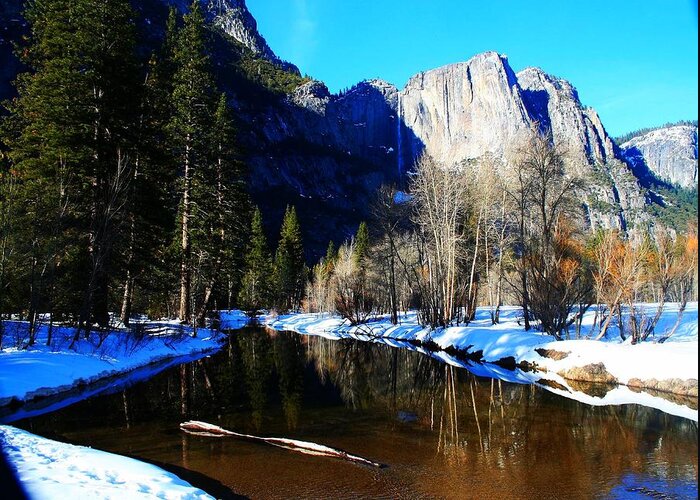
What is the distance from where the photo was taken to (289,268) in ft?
217

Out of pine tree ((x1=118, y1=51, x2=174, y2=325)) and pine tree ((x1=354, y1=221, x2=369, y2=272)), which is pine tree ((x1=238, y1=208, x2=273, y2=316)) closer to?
pine tree ((x1=354, y1=221, x2=369, y2=272))

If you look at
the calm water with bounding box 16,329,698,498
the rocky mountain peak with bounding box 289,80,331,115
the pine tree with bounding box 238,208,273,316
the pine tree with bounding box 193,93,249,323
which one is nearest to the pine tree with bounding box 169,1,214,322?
the pine tree with bounding box 193,93,249,323

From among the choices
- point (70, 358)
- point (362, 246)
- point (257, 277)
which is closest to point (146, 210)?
point (70, 358)

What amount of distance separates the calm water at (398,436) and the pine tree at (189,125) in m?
9.74

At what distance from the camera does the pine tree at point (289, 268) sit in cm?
6469

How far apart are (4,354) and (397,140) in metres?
194

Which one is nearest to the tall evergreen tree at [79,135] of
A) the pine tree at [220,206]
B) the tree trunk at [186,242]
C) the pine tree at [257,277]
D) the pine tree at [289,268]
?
the tree trunk at [186,242]

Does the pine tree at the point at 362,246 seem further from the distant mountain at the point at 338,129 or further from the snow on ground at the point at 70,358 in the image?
the snow on ground at the point at 70,358

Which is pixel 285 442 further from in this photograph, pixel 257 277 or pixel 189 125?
pixel 257 277

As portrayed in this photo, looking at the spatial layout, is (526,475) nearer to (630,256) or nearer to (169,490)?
(169,490)

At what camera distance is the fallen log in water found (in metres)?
7.15

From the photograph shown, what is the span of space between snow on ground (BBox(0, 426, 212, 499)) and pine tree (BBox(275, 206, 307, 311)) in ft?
188

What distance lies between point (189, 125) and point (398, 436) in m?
20.7

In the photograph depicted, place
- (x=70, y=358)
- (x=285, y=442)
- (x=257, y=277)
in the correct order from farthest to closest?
(x=257, y=277), (x=70, y=358), (x=285, y=442)
